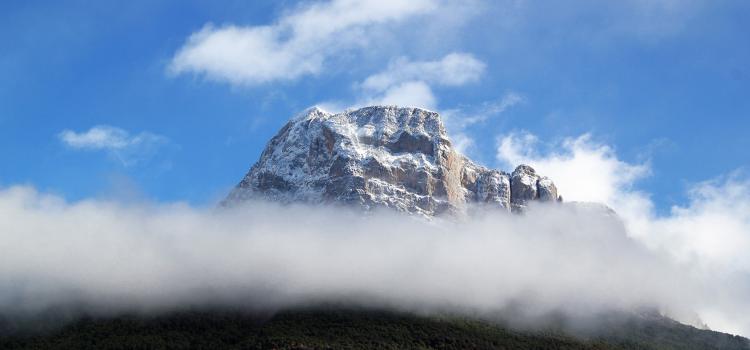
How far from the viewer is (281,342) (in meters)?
187

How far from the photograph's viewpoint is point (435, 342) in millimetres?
199125

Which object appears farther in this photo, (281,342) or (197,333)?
(197,333)

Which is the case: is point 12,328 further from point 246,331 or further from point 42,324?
point 246,331

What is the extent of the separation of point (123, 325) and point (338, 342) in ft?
175

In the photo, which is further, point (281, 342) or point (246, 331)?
point (246, 331)

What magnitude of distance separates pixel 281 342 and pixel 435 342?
125ft

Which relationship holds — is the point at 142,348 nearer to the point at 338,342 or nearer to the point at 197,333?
the point at 197,333

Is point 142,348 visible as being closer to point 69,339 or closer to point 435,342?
point 69,339

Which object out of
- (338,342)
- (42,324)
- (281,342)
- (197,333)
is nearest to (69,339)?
(42,324)

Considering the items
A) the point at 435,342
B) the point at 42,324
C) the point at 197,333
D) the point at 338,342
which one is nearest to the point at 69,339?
the point at 42,324

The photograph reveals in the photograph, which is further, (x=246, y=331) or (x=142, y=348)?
(x=246, y=331)

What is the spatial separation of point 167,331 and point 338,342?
42.4 m

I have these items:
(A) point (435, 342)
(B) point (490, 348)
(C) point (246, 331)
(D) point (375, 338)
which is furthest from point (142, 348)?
(B) point (490, 348)

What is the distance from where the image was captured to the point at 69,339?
18788cm
